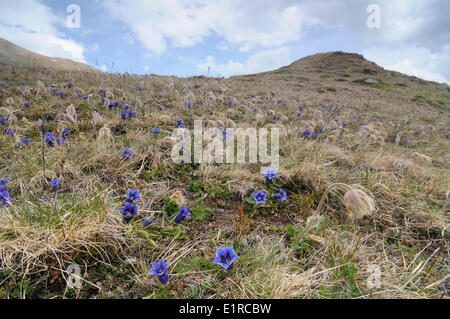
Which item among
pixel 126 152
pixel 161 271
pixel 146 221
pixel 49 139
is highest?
pixel 49 139

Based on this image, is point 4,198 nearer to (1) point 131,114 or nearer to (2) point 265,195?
(2) point 265,195

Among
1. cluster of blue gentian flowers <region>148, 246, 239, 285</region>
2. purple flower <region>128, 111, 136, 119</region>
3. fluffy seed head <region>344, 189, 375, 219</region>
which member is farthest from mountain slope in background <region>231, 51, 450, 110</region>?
cluster of blue gentian flowers <region>148, 246, 239, 285</region>

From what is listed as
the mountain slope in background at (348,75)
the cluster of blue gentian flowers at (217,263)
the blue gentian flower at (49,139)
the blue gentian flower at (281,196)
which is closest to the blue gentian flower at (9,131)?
the blue gentian flower at (49,139)

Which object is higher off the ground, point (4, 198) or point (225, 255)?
point (4, 198)

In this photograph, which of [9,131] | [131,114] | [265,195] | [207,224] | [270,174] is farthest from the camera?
[131,114]

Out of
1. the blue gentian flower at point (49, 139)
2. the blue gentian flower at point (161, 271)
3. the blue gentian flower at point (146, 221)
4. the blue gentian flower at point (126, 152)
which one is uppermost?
the blue gentian flower at point (49, 139)

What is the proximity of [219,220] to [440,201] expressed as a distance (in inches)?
113

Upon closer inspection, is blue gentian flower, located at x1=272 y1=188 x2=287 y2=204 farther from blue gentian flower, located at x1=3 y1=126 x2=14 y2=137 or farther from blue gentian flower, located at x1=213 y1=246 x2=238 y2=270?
blue gentian flower, located at x1=3 y1=126 x2=14 y2=137

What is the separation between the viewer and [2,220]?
5.53 ft

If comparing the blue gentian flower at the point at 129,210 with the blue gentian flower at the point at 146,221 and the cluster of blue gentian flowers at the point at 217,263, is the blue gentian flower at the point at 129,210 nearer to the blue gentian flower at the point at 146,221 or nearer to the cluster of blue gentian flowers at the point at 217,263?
the blue gentian flower at the point at 146,221

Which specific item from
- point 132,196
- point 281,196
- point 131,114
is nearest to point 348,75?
point 131,114
